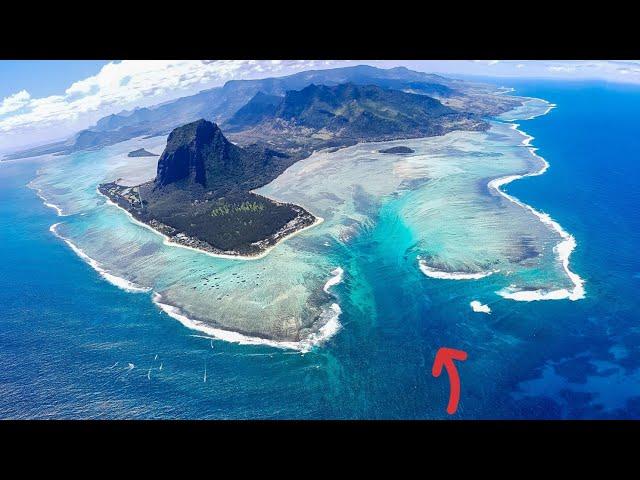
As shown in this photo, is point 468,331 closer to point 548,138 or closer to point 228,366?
point 228,366

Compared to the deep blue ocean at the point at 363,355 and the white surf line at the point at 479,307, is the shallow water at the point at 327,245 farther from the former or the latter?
the white surf line at the point at 479,307

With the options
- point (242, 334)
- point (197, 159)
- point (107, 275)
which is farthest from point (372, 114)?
point (242, 334)

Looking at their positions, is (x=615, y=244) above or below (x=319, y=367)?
above

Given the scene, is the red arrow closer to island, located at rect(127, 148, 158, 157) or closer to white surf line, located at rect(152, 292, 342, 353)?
white surf line, located at rect(152, 292, 342, 353)

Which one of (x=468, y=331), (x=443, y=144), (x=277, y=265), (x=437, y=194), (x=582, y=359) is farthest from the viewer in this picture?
(x=443, y=144)

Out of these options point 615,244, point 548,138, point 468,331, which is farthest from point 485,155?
point 468,331

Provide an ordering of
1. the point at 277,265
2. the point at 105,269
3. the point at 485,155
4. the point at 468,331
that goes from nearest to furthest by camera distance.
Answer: the point at 468,331 < the point at 277,265 < the point at 105,269 < the point at 485,155

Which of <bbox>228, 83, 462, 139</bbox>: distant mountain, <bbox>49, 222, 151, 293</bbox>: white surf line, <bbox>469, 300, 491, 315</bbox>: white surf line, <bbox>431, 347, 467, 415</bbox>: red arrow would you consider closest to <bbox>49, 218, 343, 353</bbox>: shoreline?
<bbox>49, 222, 151, 293</bbox>: white surf line

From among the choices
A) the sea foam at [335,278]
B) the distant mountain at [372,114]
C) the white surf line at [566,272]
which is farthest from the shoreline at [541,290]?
the distant mountain at [372,114]

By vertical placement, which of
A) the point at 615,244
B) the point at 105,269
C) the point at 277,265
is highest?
the point at 615,244
